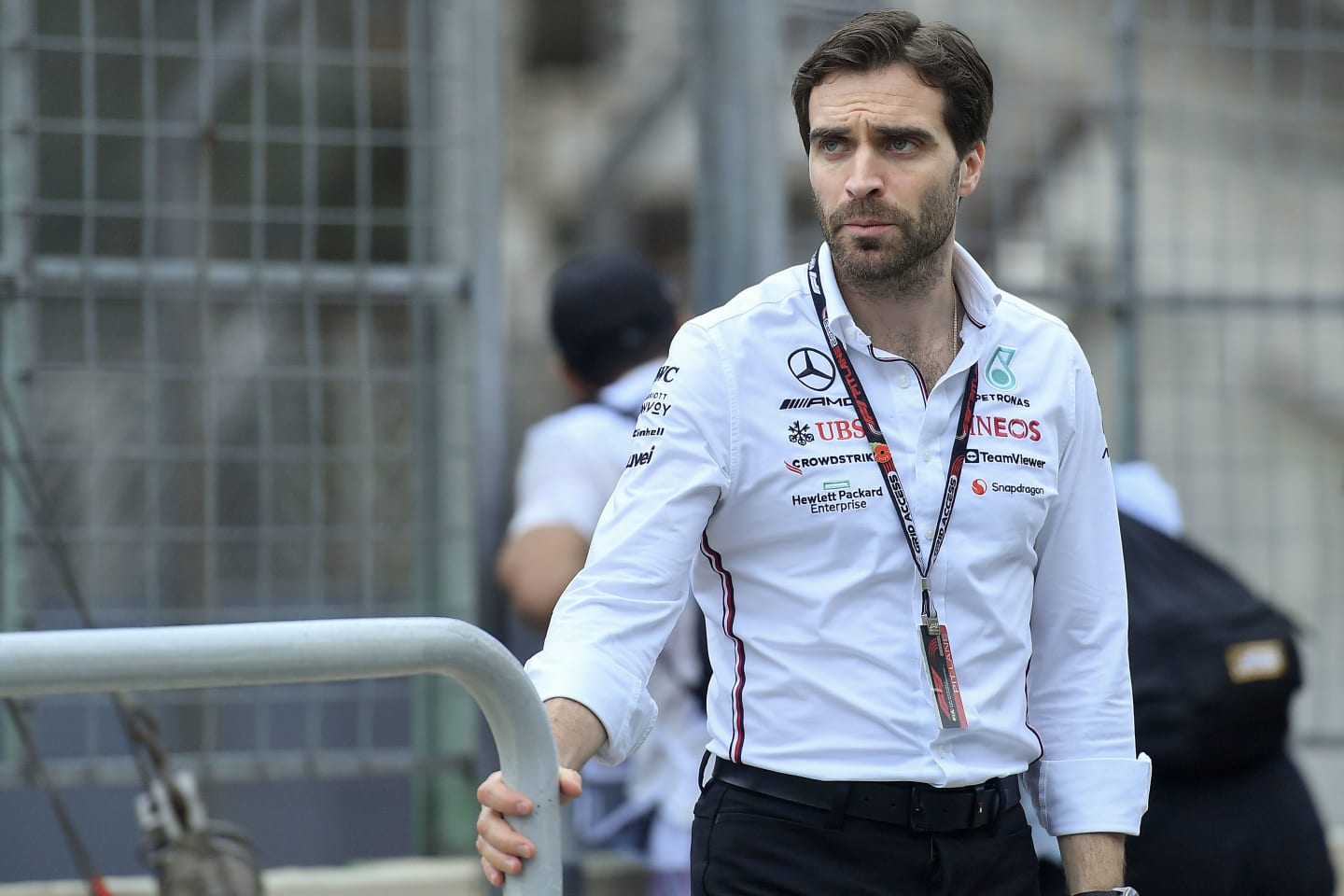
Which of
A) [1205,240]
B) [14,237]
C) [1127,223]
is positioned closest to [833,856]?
[14,237]

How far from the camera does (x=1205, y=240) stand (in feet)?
16.6

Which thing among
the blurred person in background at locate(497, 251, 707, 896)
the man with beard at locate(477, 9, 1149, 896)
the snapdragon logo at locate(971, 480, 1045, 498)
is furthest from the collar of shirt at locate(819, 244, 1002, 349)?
the blurred person in background at locate(497, 251, 707, 896)

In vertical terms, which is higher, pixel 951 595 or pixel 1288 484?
pixel 951 595

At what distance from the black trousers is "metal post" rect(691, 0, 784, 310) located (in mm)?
2185

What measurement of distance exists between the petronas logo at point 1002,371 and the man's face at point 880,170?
0.20 metres

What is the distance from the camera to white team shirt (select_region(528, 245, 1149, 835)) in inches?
90.7

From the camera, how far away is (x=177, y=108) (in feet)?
13.6

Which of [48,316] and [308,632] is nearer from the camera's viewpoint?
[308,632]

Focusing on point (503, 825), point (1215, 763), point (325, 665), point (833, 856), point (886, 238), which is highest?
point (886, 238)

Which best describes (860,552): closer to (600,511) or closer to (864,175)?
(864,175)

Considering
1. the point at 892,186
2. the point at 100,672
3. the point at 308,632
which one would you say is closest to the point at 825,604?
the point at 892,186

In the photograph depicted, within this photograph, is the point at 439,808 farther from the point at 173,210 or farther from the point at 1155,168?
the point at 1155,168

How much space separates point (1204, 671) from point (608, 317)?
146cm

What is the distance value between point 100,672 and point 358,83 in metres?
2.69
